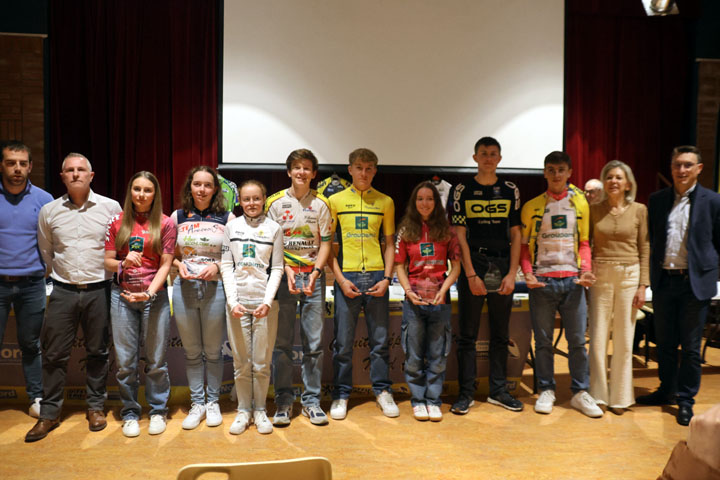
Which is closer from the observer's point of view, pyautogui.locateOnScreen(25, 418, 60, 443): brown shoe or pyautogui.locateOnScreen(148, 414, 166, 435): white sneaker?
pyautogui.locateOnScreen(25, 418, 60, 443): brown shoe

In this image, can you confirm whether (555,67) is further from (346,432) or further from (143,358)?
(143,358)

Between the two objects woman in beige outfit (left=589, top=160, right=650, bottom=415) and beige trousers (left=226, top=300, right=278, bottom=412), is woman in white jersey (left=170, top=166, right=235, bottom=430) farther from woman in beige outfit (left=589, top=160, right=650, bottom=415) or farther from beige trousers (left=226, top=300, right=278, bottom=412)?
woman in beige outfit (left=589, top=160, right=650, bottom=415)

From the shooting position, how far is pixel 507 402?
3502mm

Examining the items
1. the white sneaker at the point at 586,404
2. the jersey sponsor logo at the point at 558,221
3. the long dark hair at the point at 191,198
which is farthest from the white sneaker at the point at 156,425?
the jersey sponsor logo at the point at 558,221

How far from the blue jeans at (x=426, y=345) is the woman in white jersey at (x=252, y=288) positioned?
89 cm

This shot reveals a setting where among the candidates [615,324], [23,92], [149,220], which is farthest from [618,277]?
[23,92]

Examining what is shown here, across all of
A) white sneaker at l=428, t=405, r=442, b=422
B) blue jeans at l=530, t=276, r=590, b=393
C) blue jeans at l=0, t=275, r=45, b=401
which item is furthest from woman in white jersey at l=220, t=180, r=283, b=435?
blue jeans at l=530, t=276, r=590, b=393

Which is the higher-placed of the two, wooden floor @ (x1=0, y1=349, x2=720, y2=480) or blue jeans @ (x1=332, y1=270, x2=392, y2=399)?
blue jeans @ (x1=332, y1=270, x2=392, y2=399)

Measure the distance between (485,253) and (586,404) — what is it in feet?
4.04

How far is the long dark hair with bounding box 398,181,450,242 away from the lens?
10.8ft

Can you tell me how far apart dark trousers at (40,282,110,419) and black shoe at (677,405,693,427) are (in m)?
3.70

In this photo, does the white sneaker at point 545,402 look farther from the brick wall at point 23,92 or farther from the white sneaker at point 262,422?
the brick wall at point 23,92

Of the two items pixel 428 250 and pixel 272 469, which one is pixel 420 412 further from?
pixel 272 469

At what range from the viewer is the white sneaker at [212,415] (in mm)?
3115
